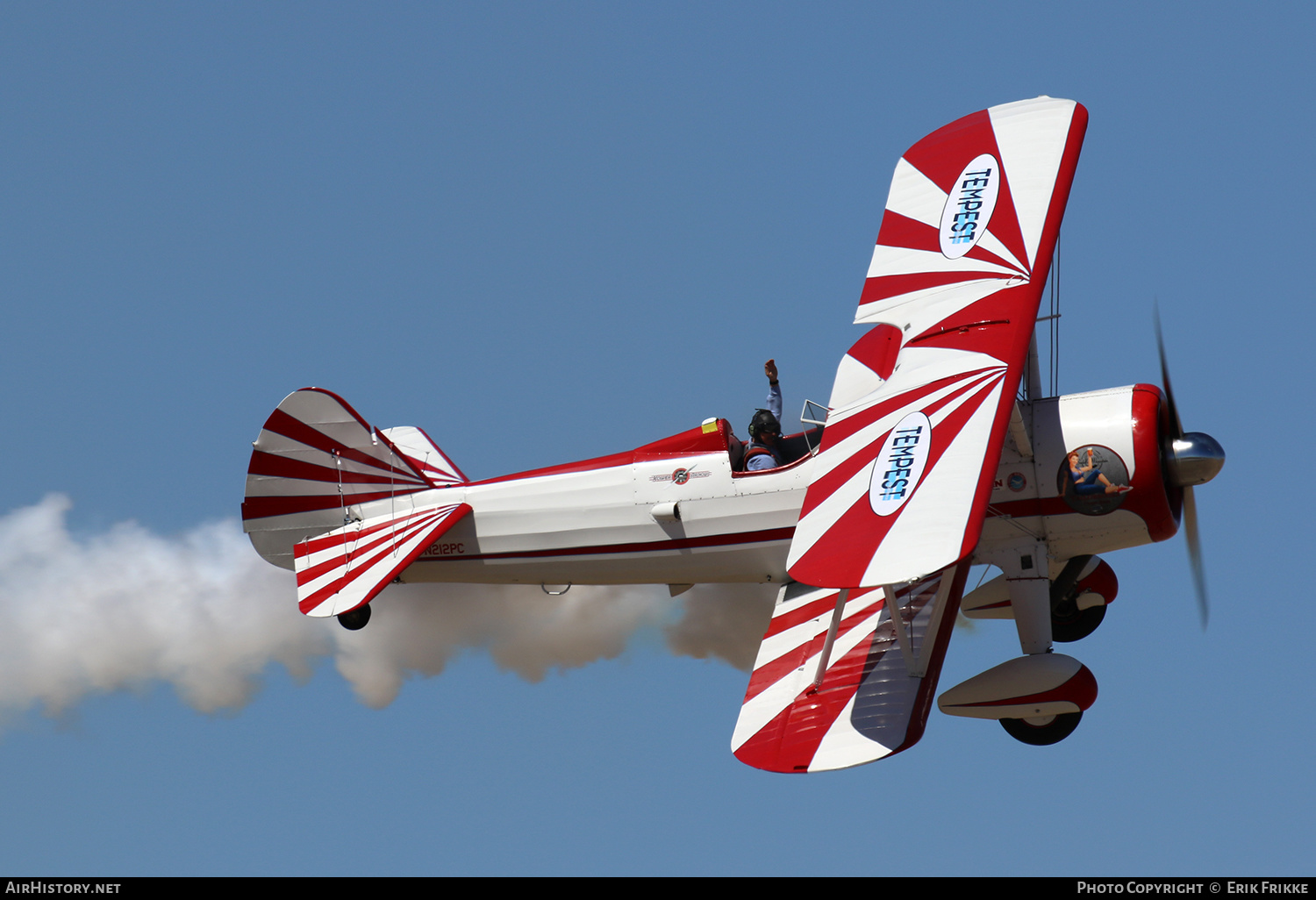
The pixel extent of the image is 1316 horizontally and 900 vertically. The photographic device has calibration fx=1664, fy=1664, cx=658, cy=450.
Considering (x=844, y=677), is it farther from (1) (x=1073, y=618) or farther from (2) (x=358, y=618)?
(2) (x=358, y=618)

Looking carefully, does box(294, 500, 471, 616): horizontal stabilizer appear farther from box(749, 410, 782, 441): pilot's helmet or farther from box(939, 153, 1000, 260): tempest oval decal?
box(939, 153, 1000, 260): tempest oval decal

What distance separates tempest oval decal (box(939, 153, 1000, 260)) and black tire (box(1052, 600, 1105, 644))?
328cm

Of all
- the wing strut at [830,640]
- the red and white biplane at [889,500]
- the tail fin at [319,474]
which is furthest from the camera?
the tail fin at [319,474]

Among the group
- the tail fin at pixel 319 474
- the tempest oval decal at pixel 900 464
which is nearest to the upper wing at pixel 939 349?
the tempest oval decal at pixel 900 464

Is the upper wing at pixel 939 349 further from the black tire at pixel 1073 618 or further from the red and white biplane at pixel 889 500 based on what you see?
the black tire at pixel 1073 618

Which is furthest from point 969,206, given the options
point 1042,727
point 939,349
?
point 1042,727

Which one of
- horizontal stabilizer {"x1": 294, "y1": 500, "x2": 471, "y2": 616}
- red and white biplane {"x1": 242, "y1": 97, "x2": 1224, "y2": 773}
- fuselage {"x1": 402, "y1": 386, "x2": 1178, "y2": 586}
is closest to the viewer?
red and white biplane {"x1": 242, "y1": 97, "x2": 1224, "y2": 773}

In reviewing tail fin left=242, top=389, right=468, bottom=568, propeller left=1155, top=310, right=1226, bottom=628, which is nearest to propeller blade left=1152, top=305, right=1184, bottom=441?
propeller left=1155, top=310, right=1226, bottom=628

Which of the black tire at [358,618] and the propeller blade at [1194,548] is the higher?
the black tire at [358,618]

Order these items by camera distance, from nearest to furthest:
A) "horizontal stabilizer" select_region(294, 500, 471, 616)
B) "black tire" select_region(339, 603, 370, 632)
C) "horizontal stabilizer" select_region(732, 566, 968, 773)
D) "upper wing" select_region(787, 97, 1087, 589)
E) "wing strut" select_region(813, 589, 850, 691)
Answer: "upper wing" select_region(787, 97, 1087, 589)
"horizontal stabilizer" select_region(732, 566, 968, 773)
"wing strut" select_region(813, 589, 850, 691)
"horizontal stabilizer" select_region(294, 500, 471, 616)
"black tire" select_region(339, 603, 370, 632)

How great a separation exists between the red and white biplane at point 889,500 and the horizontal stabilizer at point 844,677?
0.02m

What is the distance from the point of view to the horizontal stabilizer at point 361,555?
14078 millimetres

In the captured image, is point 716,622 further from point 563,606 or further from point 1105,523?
point 1105,523

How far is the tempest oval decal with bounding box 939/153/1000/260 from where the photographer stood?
44.3 feet
